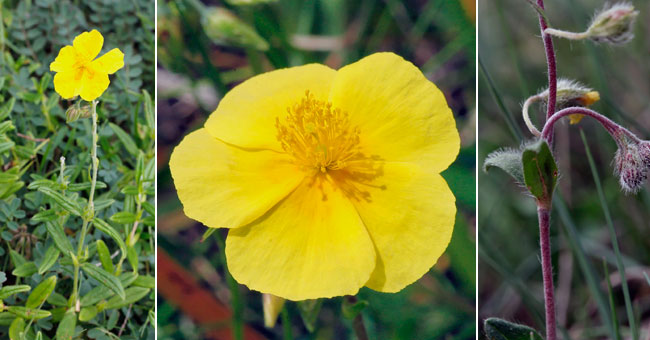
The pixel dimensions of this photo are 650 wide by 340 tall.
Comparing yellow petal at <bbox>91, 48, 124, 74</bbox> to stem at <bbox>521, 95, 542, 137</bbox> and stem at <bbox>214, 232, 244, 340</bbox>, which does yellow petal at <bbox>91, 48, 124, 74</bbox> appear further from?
stem at <bbox>521, 95, 542, 137</bbox>

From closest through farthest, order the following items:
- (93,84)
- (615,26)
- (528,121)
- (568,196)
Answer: (615,26) < (528,121) < (93,84) < (568,196)

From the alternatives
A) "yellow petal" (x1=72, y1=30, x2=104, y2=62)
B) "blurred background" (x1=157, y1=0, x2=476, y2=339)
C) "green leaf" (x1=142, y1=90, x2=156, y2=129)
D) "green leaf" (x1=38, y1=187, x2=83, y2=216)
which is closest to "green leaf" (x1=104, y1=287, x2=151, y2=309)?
"blurred background" (x1=157, y1=0, x2=476, y2=339)

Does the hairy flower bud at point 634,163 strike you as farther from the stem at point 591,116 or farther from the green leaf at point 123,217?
the green leaf at point 123,217

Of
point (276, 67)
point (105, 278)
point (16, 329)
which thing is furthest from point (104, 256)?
point (276, 67)

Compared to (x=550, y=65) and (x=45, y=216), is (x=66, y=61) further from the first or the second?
(x=550, y=65)

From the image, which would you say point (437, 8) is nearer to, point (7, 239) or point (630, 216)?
point (630, 216)

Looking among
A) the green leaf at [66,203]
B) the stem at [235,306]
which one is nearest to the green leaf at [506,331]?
the stem at [235,306]

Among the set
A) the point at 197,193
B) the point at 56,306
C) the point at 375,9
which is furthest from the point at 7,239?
the point at 375,9
